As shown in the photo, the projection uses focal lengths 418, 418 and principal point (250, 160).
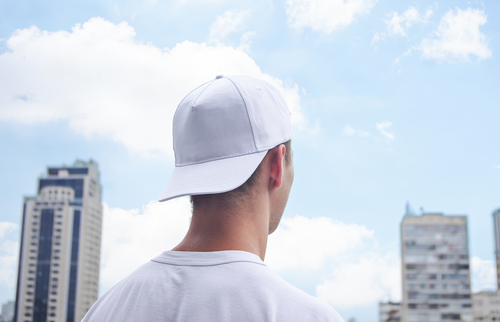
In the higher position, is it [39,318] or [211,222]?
[211,222]

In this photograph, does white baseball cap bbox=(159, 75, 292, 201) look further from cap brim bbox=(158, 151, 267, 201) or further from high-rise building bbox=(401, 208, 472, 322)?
high-rise building bbox=(401, 208, 472, 322)

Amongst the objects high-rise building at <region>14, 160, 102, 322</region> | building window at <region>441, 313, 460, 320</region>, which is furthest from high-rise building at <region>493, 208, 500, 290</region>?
high-rise building at <region>14, 160, 102, 322</region>

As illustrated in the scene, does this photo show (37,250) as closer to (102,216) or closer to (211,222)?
(102,216)

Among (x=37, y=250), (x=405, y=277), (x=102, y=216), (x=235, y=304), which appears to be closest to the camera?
(x=235, y=304)

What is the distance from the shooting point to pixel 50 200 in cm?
3206

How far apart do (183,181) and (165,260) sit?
103 mm

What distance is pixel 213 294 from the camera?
0.40 m

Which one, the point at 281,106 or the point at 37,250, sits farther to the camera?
the point at 37,250

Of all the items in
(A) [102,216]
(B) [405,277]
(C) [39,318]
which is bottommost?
(C) [39,318]

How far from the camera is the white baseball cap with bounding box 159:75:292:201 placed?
1.62 feet

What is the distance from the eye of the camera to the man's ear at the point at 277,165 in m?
0.51

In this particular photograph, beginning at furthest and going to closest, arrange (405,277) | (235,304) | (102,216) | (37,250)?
(102,216)
(37,250)
(405,277)
(235,304)

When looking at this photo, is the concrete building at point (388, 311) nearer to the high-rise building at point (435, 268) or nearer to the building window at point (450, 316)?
the high-rise building at point (435, 268)

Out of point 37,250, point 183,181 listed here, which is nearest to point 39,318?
point 37,250
